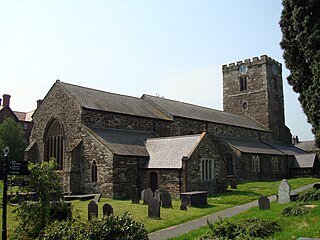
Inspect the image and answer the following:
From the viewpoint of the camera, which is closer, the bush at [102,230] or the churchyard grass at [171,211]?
the bush at [102,230]

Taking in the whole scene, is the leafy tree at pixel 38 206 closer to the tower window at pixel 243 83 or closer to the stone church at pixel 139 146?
the stone church at pixel 139 146

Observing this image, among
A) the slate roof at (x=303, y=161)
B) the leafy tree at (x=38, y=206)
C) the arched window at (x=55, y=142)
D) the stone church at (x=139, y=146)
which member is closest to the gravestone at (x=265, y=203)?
the stone church at (x=139, y=146)

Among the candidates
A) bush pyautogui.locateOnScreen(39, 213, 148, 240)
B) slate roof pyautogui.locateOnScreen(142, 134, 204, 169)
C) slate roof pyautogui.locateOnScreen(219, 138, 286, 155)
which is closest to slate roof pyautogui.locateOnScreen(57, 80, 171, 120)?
slate roof pyautogui.locateOnScreen(142, 134, 204, 169)

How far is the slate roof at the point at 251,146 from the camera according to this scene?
40781mm

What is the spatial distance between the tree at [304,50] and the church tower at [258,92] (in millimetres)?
34869

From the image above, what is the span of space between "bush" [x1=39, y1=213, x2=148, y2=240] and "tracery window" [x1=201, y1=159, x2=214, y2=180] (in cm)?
1823

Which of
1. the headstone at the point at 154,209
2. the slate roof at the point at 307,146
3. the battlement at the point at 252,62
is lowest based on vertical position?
the headstone at the point at 154,209

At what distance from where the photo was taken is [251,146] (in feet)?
146

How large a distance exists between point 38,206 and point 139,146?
17.0m

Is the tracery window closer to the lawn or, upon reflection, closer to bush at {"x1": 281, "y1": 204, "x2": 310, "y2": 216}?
the lawn

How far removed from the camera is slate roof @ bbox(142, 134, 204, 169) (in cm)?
2758

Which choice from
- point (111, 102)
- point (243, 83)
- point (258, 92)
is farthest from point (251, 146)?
point (111, 102)

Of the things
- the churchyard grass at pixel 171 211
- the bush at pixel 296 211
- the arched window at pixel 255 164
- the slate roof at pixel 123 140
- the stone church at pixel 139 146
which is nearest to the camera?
the bush at pixel 296 211

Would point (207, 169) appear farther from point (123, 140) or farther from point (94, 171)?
point (94, 171)
